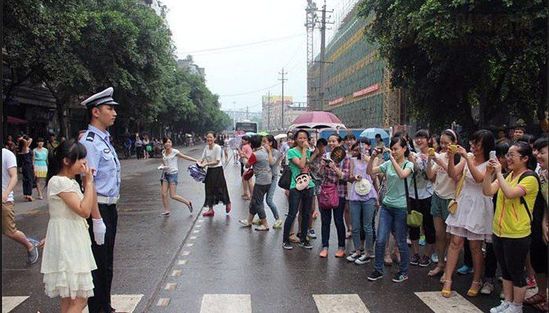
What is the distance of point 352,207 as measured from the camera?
6.43 m

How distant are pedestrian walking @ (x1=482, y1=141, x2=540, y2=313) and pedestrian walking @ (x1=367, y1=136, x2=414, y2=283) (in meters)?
1.24

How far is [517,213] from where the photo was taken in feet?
14.5

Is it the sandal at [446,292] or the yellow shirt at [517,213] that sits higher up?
the yellow shirt at [517,213]

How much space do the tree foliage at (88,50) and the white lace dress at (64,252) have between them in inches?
410

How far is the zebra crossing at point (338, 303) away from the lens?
15.7 feet

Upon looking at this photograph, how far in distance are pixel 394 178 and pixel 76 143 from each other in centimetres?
353

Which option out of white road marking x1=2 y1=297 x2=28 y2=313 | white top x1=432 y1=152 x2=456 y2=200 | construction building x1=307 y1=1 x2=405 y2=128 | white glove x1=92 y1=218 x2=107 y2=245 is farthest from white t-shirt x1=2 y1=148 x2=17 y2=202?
construction building x1=307 y1=1 x2=405 y2=128

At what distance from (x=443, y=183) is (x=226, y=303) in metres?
2.91

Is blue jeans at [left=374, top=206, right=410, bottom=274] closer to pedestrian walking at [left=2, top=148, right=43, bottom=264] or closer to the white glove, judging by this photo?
the white glove

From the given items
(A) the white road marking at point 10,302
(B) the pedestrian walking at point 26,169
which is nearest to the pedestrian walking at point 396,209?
(A) the white road marking at point 10,302

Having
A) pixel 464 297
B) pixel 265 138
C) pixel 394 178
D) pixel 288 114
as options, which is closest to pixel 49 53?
pixel 265 138

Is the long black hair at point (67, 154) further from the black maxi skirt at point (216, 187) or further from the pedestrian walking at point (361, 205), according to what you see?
the black maxi skirt at point (216, 187)

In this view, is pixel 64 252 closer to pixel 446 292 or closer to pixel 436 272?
pixel 446 292

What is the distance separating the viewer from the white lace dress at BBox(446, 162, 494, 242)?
5051 millimetres
